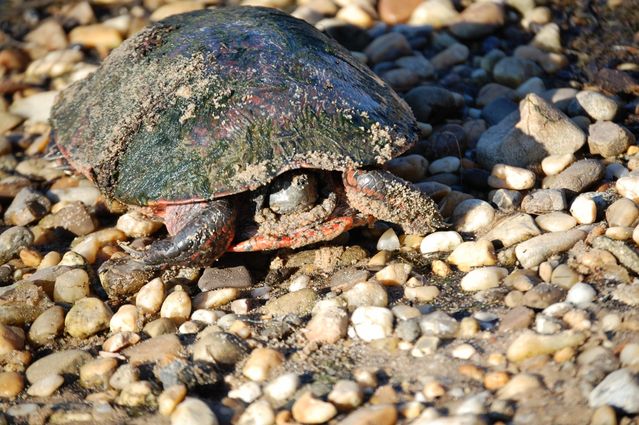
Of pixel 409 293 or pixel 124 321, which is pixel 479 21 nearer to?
pixel 409 293

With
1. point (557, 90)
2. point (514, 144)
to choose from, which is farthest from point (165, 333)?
point (557, 90)

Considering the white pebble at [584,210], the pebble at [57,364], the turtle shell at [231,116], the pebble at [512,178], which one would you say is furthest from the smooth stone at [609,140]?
the pebble at [57,364]

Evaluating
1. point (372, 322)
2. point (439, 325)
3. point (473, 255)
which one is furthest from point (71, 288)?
point (473, 255)

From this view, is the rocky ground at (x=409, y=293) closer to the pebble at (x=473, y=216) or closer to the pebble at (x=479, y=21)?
the pebble at (x=473, y=216)

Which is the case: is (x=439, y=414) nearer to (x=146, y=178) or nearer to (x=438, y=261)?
(x=438, y=261)

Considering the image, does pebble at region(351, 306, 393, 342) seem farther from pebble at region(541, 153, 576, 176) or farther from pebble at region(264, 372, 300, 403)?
pebble at region(541, 153, 576, 176)
